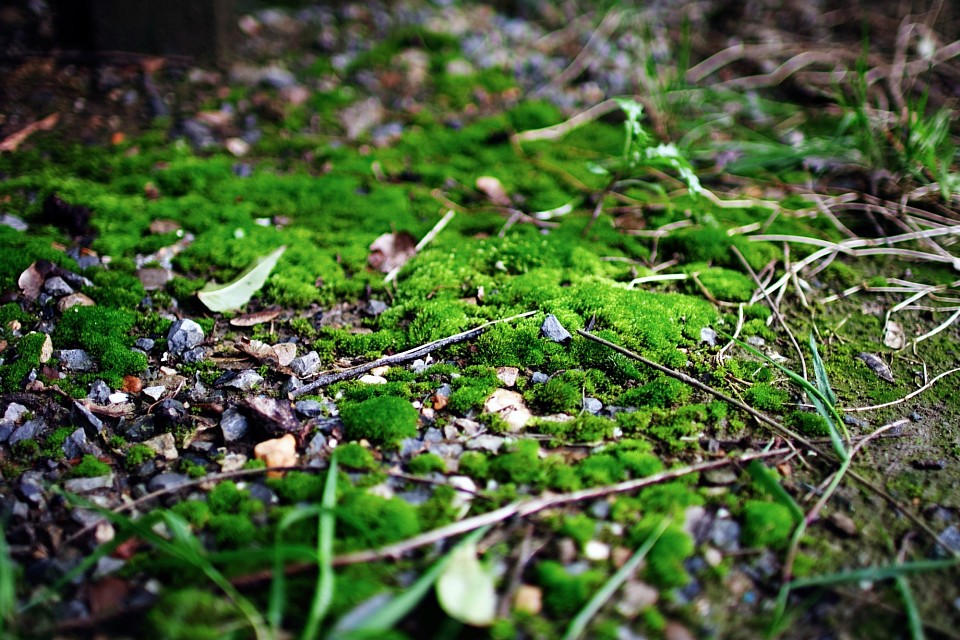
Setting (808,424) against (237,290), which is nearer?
(808,424)

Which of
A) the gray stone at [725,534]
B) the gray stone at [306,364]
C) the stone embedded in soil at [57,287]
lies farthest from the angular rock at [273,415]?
the gray stone at [725,534]

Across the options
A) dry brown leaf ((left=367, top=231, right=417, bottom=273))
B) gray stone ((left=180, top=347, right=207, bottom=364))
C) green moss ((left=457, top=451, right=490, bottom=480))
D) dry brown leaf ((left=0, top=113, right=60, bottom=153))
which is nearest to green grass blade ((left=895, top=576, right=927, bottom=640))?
green moss ((left=457, top=451, right=490, bottom=480))

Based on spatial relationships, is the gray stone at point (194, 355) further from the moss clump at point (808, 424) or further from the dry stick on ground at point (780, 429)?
the moss clump at point (808, 424)

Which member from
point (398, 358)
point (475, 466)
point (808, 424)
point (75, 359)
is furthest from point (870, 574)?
point (75, 359)

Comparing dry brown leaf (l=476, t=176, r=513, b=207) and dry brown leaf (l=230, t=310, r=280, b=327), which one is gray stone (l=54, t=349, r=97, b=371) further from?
dry brown leaf (l=476, t=176, r=513, b=207)

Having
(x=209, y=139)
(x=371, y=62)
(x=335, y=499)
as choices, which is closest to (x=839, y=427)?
(x=335, y=499)

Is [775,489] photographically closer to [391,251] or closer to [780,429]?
[780,429]
